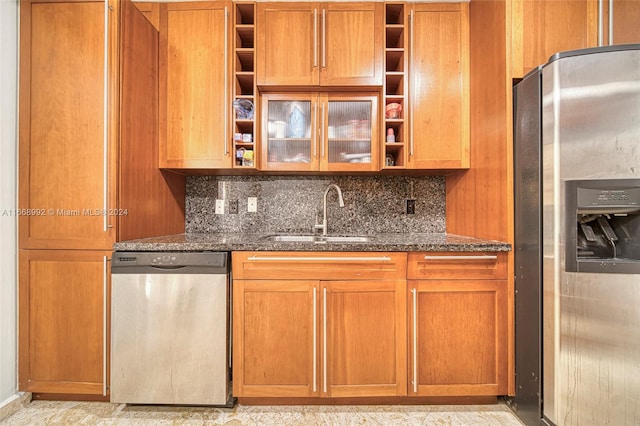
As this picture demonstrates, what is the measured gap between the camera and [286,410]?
5.32 feet

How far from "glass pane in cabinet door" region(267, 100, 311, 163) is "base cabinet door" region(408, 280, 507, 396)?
1.09 metres

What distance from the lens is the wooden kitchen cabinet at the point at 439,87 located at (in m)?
1.91

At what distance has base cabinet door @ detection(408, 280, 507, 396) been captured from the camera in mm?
1597

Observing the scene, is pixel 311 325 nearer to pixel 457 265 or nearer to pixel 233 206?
pixel 457 265

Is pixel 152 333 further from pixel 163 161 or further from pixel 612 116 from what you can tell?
pixel 612 116

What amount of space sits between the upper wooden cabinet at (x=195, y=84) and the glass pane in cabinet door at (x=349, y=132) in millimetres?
669

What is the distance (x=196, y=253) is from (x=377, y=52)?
1604 mm

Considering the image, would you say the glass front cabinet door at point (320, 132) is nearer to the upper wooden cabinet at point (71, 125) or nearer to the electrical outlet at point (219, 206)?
the electrical outlet at point (219, 206)

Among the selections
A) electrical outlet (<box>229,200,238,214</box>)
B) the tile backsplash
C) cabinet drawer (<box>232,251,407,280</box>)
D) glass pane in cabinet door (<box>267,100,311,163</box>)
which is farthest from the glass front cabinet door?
cabinet drawer (<box>232,251,407,280</box>)

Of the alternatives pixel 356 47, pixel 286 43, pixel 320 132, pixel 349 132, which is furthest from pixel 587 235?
pixel 286 43

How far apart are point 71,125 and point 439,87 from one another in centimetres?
212

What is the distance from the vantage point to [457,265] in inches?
62.9

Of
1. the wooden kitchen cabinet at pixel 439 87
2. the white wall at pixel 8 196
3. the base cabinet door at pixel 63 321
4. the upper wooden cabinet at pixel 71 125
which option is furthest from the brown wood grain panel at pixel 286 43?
the base cabinet door at pixel 63 321

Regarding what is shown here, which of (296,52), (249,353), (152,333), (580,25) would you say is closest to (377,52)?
(296,52)
